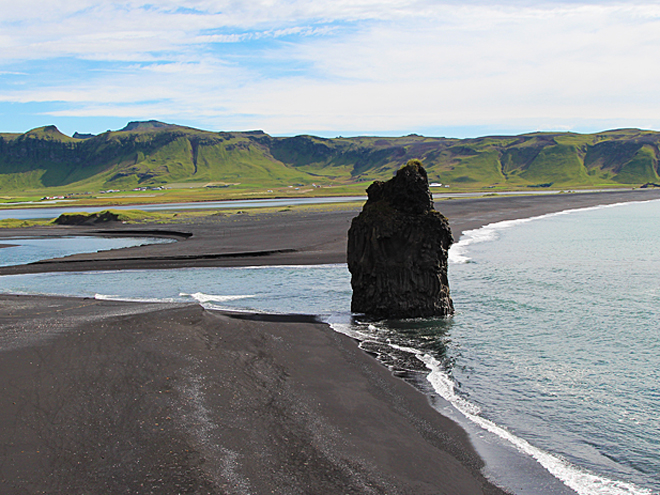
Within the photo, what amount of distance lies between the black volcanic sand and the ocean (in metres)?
1.59

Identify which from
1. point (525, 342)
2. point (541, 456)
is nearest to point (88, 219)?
point (525, 342)

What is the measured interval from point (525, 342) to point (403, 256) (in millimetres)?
7233

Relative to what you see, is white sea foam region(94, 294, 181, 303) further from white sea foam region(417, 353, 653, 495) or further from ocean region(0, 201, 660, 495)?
white sea foam region(417, 353, 653, 495)

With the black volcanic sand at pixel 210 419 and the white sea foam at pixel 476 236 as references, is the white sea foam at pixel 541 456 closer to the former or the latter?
the black volcanic sand at pixel 210 419

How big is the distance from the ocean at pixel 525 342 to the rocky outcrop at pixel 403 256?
101 cm

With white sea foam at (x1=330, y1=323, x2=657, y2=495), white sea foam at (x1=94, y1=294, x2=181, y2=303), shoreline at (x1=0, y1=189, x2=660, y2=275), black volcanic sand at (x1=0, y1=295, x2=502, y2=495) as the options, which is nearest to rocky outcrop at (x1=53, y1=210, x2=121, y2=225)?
shoreline at (x1=0, y1=189, x2=660, y2=275)

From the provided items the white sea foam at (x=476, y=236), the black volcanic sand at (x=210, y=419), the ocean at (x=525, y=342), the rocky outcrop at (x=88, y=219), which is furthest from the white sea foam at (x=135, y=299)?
the rocky outcrop at (x=88, y=219)

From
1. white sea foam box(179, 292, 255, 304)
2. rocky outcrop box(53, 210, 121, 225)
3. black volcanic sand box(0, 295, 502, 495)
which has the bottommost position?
white sea foam box(179, 292, 255, 304)

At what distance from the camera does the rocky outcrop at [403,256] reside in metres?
25.8

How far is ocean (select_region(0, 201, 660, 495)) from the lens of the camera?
41.2ft

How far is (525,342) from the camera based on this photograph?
855 inches

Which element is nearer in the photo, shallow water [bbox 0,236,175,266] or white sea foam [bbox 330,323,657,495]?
white sea foam [bbox 330,323,657,495]

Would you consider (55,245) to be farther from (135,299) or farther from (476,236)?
(476,236)

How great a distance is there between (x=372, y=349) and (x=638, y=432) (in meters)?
9.75
